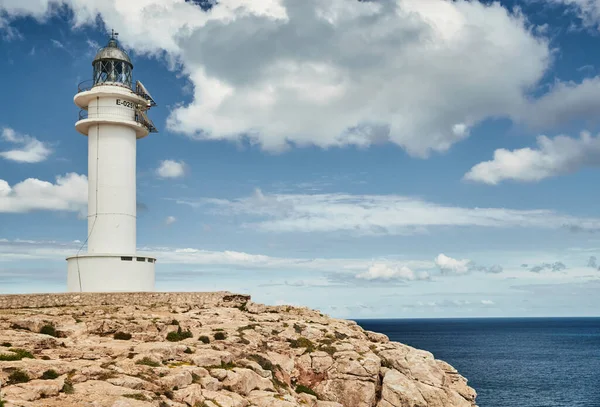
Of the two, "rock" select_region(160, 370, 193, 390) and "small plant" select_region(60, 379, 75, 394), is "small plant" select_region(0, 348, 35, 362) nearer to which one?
"small plant" select_region(60, 379, 75, 394)

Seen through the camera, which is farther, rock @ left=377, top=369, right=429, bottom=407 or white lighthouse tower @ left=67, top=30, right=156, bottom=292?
white lighthouse tower @ left=67, top=30, right=156, bottom=292

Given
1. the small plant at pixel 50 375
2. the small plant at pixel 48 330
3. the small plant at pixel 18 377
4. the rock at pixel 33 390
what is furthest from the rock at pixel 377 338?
the small plant at pixel 18 377

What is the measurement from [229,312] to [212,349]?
1177 cm

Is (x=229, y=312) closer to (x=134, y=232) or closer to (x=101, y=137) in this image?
(x=134, y=232)

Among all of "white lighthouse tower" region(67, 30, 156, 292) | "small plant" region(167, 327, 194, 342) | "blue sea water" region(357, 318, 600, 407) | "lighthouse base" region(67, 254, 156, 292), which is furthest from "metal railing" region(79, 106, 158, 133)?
"blue sea water" region(357, 318, 600, 407)

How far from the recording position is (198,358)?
26.6m

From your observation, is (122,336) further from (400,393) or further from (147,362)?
(400,393)

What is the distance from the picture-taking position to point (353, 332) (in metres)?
41.3

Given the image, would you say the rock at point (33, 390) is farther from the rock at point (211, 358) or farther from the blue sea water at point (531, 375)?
the blue sea water at point (531, 375)

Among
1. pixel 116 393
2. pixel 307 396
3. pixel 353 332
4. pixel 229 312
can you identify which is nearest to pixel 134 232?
pixel 229 312

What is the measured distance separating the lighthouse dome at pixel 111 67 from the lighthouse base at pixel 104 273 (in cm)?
1579

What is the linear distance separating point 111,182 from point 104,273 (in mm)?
7833

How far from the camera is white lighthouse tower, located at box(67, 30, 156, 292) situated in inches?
1800

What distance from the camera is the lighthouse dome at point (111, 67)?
50188 mm
